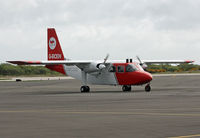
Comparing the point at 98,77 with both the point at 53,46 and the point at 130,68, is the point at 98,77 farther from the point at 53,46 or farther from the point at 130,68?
the point at 53,46

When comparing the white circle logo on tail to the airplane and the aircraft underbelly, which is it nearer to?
the airplane

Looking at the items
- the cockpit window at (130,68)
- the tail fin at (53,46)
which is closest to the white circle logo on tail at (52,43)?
the tail fin at (53,46)

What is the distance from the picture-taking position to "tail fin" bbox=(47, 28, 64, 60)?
4666cm

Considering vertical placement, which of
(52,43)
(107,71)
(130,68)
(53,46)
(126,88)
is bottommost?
(126,88)

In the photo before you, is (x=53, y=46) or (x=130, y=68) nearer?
(x=130, y=68)

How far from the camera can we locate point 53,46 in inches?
1847

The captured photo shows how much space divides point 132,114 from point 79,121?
298 centimetres

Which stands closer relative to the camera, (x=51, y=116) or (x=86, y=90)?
(x=51, y=116)

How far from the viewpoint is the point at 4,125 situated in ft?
49.0

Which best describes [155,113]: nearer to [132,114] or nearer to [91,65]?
[132,114]

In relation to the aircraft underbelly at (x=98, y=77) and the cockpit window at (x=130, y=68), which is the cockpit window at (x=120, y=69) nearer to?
the cockpit window at (x=130, y=68)

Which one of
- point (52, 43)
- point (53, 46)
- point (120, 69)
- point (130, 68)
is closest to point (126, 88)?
point (120, 69)

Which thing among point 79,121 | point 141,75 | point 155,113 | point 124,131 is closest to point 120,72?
point 141,75

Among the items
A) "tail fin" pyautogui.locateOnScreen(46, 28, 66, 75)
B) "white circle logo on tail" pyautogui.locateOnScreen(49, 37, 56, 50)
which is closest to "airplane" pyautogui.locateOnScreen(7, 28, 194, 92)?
"tail fin" pyautogui.locateOnScreen(46, 28, 66, 75)
